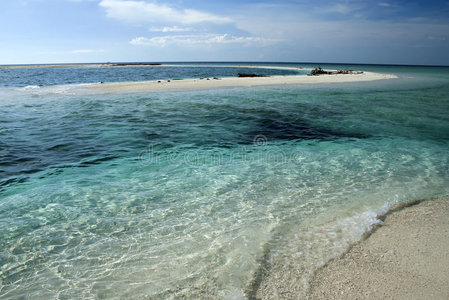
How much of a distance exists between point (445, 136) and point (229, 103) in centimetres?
1245

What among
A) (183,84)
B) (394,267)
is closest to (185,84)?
(183,84)

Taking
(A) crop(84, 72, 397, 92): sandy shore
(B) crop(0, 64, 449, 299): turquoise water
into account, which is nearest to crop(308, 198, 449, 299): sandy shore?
(B) crop(0, 64, 449, 299): turquoise water

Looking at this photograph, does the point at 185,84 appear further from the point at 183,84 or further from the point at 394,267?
the point at 394,267

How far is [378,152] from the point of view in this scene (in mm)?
9375

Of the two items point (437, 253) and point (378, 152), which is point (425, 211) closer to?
point (437, 253)

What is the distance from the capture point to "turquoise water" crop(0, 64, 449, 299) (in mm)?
3803

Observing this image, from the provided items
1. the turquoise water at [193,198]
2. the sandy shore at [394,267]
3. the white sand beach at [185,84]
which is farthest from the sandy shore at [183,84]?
the sandy shore at [394,267]

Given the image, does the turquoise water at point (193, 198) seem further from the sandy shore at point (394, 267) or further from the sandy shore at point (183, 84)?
the sandy shore at point (183, 84)

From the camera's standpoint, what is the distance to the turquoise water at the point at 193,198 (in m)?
3.80

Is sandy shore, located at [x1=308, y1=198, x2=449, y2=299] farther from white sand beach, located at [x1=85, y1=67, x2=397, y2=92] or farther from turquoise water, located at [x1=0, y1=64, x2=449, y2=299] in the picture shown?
white sand beach, located at [x1=85, y1=67, x2=397, y2=92]

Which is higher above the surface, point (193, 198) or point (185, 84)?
point (185, 84)

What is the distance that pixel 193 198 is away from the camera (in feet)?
20.0

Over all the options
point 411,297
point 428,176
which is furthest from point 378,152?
point 411,297

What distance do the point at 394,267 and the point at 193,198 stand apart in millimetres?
3864
